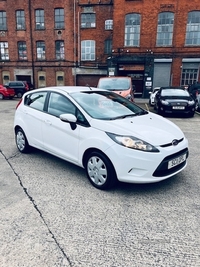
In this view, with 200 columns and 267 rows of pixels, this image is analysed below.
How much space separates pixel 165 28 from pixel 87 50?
941cm

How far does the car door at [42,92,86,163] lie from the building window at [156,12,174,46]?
19729 millimetres

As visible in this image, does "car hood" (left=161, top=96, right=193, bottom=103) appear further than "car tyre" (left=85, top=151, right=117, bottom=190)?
Yes

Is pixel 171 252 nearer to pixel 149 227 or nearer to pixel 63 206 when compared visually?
pixel 149 227

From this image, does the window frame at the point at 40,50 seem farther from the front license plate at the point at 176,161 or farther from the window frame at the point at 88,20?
the front license plate at the point at 176,161

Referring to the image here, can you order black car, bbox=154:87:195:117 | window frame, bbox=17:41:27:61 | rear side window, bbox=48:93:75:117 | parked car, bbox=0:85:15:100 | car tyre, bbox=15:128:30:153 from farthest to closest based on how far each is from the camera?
1. window frame, bbox=17:41:27:61
2. parked car, bbox=0:85:15:100
3. black car, bbox=154:87:195:117
4. car tyre, bbox=15:128:30:153
5. rear side window, bbox=48:93:75:117

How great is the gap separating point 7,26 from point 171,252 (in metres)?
31.2

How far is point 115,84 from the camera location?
10797mm

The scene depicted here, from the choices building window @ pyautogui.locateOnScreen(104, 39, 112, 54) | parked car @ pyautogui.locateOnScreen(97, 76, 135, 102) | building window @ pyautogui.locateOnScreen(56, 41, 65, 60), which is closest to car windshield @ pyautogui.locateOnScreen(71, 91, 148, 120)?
parked car @ pyautogui.locateOnScreen(97, 76, 135, 102)

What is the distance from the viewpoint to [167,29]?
20.8 m

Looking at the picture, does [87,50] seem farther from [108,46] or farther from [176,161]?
[176,161]

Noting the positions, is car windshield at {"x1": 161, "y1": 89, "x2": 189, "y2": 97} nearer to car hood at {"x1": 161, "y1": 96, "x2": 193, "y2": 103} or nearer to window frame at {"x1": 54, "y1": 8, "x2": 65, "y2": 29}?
car hood at {"x1": 161, "y1": 96, "x2": 193, "y2": 103}

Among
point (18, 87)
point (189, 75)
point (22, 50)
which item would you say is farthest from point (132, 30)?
point (22, 50)

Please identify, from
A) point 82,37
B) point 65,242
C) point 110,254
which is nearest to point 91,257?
point 110,254

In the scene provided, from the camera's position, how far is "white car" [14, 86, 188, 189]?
10.5 ft
